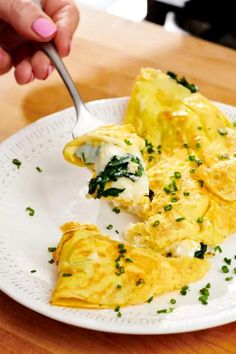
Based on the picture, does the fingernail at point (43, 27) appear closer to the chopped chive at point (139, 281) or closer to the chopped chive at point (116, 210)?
the chopped chive at point (116, 210)

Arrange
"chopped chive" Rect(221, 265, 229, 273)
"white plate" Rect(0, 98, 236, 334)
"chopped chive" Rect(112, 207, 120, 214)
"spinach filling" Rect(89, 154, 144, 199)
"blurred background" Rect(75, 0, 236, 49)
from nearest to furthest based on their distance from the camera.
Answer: "white plate" Rect(0, 98, 236, 334)
"chopped chive" Rect(221, 265, 229, 273)
"spinach filling" Rect(89, 154, 144, 199)
"chopped chive" Rect(112, 207, 120, 214)
"blurred background" Rect(75, 0, 236, 49)

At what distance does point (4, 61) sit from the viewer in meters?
2.36

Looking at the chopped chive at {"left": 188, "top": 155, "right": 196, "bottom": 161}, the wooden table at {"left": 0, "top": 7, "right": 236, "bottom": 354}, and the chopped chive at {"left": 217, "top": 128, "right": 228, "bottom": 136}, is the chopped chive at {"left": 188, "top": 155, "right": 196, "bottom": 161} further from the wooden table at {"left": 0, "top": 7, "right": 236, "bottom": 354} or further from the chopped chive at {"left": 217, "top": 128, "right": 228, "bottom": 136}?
the wooden table at {"left": 0, "top": 7, "right": 236, "bottom": 354}

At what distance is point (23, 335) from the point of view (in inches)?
60.8

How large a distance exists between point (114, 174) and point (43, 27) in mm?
605

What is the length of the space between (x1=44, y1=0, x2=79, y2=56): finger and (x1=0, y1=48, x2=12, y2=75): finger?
0.65ft

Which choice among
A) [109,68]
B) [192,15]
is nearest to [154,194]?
[109,68]

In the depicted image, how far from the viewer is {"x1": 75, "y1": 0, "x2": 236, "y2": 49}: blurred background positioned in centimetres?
323

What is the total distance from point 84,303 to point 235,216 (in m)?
0.53

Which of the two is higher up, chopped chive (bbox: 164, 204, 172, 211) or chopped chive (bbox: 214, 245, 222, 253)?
chopped chive (bbox: 164, 204, 172, 211)

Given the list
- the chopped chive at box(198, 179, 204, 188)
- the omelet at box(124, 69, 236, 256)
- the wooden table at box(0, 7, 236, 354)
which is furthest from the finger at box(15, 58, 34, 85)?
the chopped chive at box(198, 179, 204, 188)

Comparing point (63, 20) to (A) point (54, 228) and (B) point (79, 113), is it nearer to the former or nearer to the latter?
(B) point (79, 113)

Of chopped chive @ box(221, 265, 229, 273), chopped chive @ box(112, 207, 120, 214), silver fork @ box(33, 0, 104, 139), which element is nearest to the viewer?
chopped chive @ box(221, 265, 229, 273)

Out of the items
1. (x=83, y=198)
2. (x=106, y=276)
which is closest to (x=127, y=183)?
(x=83, y=198)
